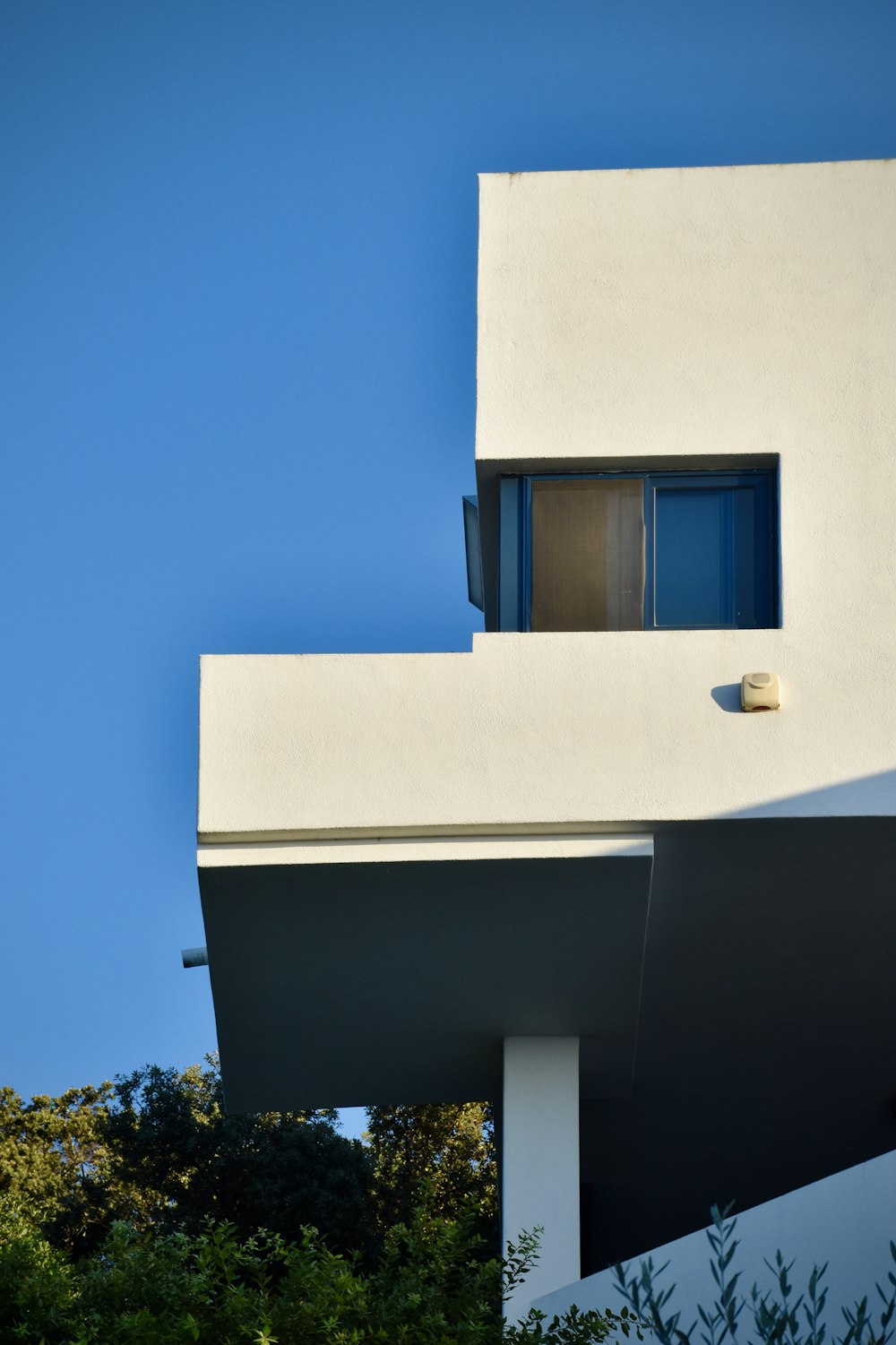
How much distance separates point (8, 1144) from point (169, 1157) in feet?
19.6

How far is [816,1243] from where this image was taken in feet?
27.6

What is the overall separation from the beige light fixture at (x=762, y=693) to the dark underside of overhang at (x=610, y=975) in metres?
0.71

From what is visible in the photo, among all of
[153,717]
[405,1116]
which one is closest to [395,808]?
[153,717]

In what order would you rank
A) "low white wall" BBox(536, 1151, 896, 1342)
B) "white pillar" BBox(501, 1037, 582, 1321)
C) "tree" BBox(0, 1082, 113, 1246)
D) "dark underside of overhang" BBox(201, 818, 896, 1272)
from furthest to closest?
"tree" BBox(0, 1082, 113, 1246) < "white pillar" BBox(501, 1037, 582, 1321) < "dark underside of overhang" BBox(201, 818, 896, 1272) < "low white wall" BBox(536, 1151, 896, 1342)

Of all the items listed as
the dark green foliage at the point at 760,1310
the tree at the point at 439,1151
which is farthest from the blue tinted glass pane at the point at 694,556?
the tree at the point at 439,1151

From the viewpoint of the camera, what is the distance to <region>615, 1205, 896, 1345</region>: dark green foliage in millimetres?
6316

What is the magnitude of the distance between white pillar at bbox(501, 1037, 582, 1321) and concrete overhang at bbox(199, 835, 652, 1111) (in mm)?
207

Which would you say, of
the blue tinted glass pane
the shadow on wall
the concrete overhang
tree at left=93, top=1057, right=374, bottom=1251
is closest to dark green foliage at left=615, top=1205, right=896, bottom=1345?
the concrete overhang

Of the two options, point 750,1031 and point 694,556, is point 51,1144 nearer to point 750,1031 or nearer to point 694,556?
point 750,1031

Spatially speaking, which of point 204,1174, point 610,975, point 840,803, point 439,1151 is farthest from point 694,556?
point 439,1151

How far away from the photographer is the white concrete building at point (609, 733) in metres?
9.93

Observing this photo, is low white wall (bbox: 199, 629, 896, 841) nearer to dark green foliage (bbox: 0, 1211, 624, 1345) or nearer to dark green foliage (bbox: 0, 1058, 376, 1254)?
dark green foliage (bbox: 0, 1211, 624, 1345)

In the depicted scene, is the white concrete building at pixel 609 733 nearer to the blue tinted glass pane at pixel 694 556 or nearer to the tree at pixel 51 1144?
the blue tinted glass pane at pixel 694 556

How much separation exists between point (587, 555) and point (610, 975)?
2.82 m
